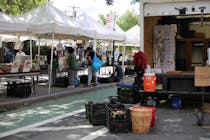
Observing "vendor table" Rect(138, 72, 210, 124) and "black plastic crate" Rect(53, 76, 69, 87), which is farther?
"black plastic crate" Rect(53, 76, 69, 87)

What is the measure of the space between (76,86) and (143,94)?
6066mm

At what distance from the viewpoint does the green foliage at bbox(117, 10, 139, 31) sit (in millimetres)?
93062

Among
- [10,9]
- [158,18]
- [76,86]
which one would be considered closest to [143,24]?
[158,18]

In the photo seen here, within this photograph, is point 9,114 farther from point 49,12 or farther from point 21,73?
point 49,12

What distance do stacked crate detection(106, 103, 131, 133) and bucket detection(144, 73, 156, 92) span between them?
364 cm

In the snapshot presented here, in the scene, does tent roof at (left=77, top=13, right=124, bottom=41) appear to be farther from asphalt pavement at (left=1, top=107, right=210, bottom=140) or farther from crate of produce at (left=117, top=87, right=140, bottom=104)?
asphalt pavement at (left=1, top=107, right=210, bottom=140)

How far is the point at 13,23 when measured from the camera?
1391cm

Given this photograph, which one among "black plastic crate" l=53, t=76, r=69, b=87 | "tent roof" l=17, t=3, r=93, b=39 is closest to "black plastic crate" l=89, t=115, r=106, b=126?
"tent roof" l=17, t=3, r=93, b=39

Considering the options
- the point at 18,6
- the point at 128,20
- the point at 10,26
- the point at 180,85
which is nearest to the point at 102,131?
the point at 180,85

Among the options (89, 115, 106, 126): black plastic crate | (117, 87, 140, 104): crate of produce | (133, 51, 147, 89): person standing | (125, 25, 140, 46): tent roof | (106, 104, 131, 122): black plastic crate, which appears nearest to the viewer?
(106, 104, 131, 122): black plastic crate

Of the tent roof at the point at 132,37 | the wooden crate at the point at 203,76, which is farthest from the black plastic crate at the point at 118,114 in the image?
the tent roof at the point at 132,37

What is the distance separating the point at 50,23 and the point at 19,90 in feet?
9.73

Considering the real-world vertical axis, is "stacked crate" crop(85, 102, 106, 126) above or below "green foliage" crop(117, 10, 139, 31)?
below

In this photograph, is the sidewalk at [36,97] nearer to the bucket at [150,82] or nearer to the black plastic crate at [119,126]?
the bucket at [150,82]
